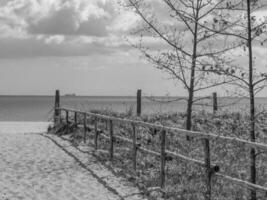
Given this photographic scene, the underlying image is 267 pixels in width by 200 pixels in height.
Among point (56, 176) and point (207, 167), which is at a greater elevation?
point (207, 167)

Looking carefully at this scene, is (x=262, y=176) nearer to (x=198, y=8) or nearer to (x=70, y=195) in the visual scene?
(x=70, y=195)

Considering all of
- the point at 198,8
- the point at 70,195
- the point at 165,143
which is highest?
the point at 198,8

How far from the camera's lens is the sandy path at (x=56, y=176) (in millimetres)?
9312

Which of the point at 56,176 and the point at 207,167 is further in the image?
the point at 56,176

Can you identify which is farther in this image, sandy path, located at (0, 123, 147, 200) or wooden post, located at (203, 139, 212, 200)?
sandy path, located at (0, 123, 147, 200)

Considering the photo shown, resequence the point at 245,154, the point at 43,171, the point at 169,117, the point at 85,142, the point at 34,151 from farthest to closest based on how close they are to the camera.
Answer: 1. the point at 169,117
2. the point at 85,142
3. the point at 34,151
4. the point at 245,154
5. the point at 43,171

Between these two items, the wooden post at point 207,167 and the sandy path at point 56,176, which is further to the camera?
the sandy path at point 56,176

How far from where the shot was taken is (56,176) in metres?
11.0

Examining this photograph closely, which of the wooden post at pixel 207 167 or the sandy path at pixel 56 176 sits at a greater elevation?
the wooden post at pixel 207 167

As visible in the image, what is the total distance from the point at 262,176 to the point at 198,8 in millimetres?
6839

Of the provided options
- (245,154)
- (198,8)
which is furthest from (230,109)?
(245,154)

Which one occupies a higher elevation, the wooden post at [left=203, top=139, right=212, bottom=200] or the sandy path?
the wooden post at [left=203, top=139, right=212, bottom=200]

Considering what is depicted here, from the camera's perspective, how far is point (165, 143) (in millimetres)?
10492

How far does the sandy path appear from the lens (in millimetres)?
9312
